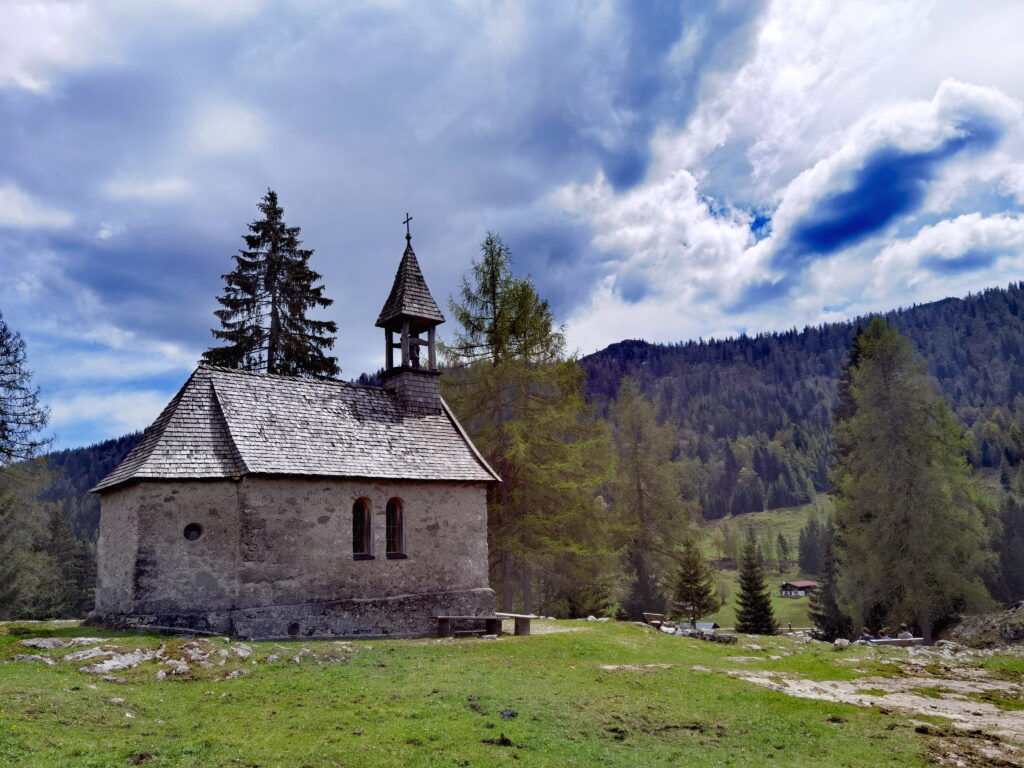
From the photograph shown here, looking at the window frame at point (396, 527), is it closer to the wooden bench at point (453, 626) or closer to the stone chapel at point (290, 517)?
the stone chapel at point (290, 517)

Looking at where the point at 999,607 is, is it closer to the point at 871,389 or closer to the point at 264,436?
the point at 871,389

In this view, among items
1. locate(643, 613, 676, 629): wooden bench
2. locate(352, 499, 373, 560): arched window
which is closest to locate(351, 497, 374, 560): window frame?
locate(352, 499, 373, 560): arched window

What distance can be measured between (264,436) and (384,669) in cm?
857

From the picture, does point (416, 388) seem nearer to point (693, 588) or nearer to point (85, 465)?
point (693, 588)

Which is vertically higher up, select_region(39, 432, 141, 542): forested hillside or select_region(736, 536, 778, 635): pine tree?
select_region(39, 432, 141, 542): forested hillside

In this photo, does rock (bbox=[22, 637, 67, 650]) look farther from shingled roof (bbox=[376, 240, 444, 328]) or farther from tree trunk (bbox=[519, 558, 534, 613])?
tree trunk (bbox=[519, 558, 534, 613])

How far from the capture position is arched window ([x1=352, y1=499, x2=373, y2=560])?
2088 centimetres

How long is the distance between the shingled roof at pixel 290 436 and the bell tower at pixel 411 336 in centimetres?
66

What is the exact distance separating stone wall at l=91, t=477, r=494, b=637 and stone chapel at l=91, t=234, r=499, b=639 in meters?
0.04

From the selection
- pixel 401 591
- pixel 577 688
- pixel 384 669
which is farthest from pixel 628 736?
pixel 401 591

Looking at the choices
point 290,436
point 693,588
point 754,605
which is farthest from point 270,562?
point 754,605

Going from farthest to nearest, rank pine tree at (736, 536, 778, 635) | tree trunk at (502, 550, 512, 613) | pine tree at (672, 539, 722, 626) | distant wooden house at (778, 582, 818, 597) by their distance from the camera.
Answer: distant wooden house at (778, 582, 818, 597)
pine tree at (736, 536, 778, 635)
pine tree at (672, 539, 722, 626)
tree trunk at (502, 550, 512, 613)

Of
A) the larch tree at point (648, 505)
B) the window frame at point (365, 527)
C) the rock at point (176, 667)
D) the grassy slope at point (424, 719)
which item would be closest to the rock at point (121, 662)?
the grassy slope at point (424, 719)

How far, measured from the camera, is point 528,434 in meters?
29.0
